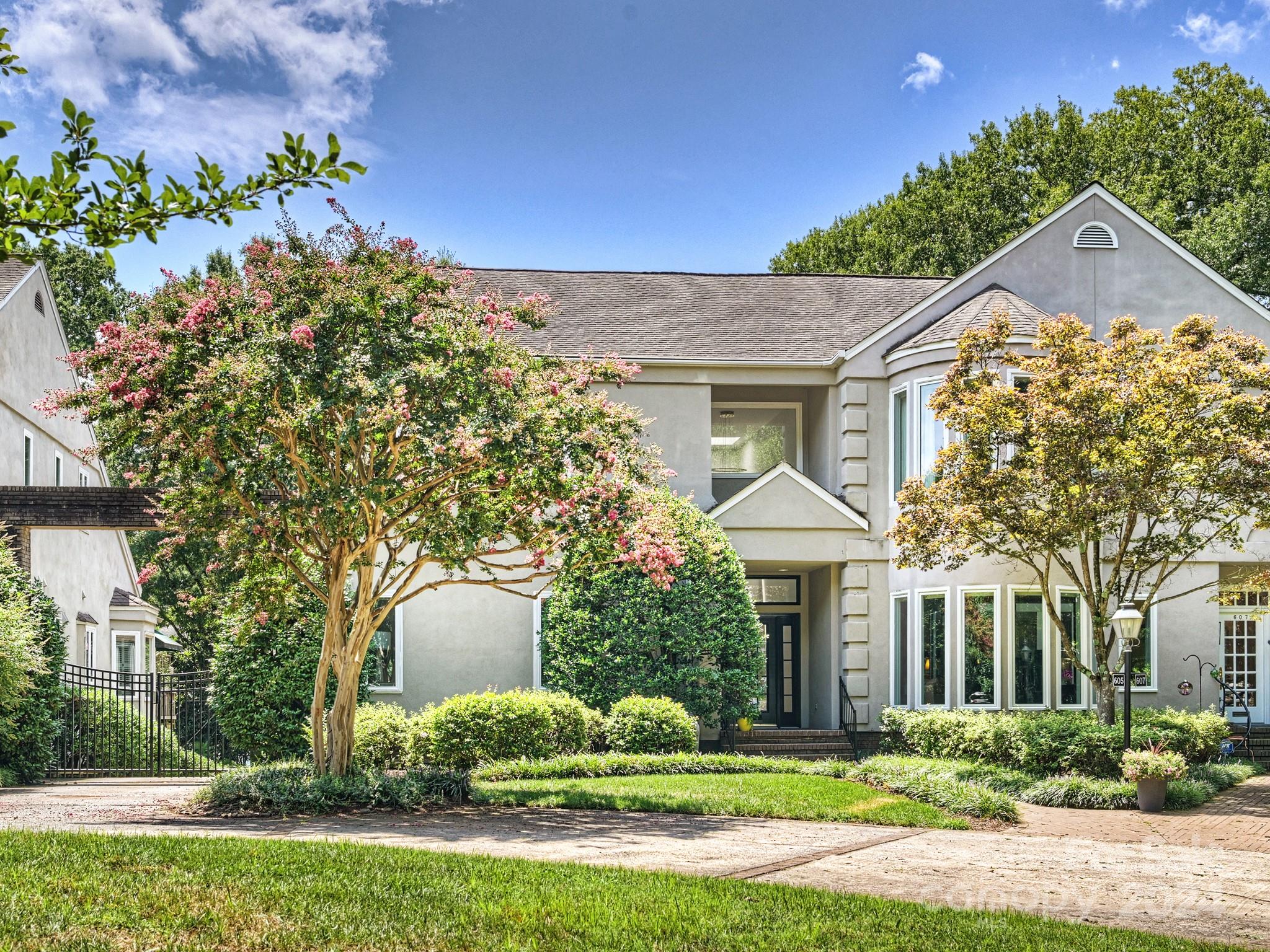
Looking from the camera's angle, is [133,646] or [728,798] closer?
[728,798]

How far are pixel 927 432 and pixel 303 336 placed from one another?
11970 millimetres

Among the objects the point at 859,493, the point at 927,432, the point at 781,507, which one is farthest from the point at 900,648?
the point at 927,432

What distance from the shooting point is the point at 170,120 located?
387 inches

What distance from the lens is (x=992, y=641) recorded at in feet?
64.4

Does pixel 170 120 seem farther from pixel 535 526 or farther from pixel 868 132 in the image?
pixel 868 132

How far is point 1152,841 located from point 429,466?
8.43 metres

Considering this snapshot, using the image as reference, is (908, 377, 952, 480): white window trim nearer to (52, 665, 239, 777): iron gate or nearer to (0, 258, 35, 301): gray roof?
(52, 665, 239, 777): iron gate

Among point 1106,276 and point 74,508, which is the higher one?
point 1106,276

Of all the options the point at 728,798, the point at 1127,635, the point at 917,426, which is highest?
the point at 917,426

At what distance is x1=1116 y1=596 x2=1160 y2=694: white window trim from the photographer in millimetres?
20672

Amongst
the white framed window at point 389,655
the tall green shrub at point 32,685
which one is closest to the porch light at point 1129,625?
the white framed window at point 389,655

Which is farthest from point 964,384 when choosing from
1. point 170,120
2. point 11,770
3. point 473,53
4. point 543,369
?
point 11,770

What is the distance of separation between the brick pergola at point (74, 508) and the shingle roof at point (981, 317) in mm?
12790

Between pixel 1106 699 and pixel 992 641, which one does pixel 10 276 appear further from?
pixel 1106 699
